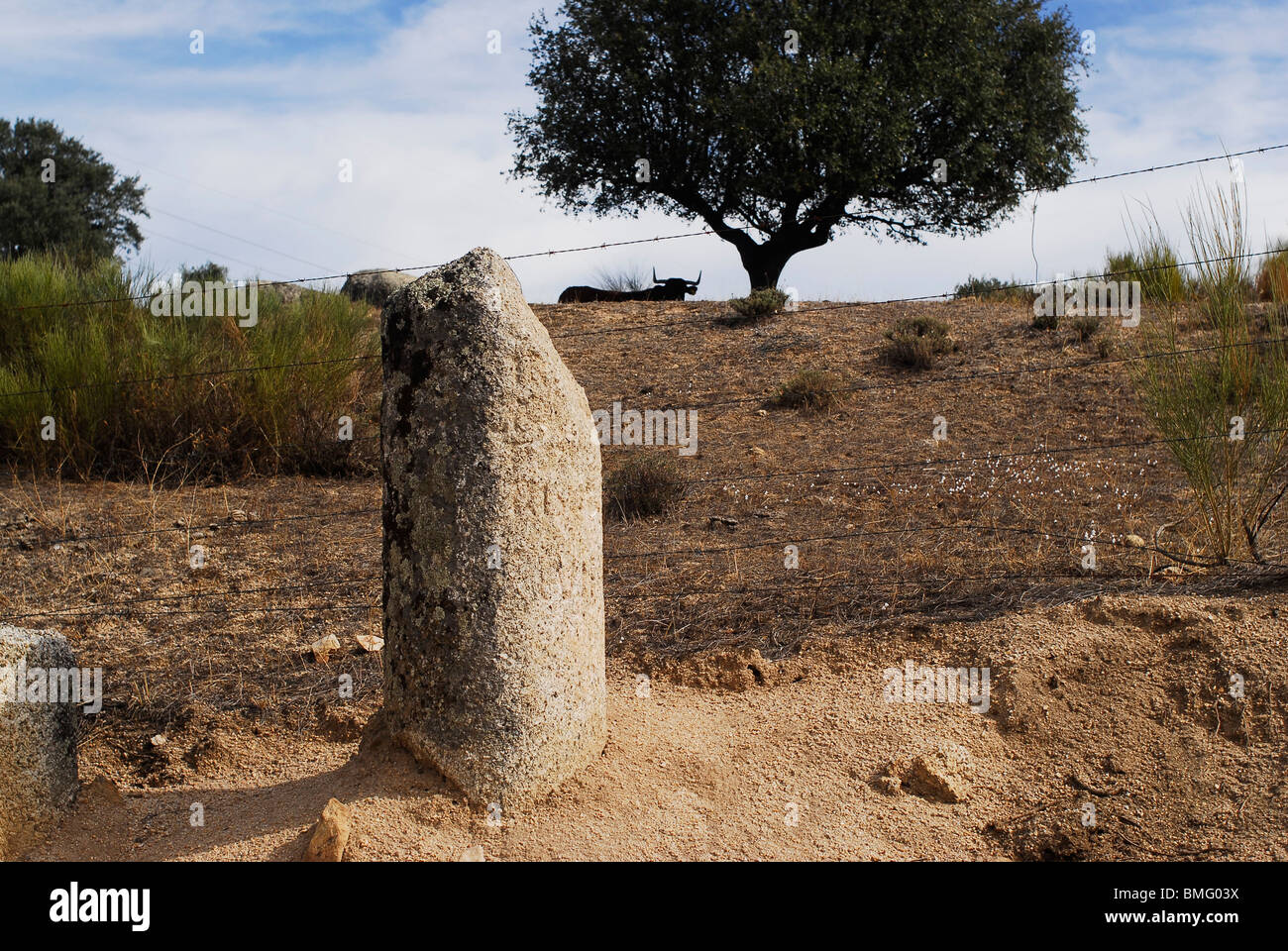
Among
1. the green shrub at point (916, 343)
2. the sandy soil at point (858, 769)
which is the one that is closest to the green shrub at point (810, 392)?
the green shrub at point (916, 343)

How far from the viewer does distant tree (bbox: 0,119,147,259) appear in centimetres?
2441

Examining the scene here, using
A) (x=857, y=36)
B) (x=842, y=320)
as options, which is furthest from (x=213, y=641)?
(x=857, y=36)

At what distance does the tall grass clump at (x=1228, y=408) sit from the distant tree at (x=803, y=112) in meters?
9.11

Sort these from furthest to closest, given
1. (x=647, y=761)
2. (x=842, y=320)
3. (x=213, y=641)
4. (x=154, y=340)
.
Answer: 1. (x=842, y=320)
2. (x=154, y=340)
3. (x=213, y=641)
4. (x=647, y=761)

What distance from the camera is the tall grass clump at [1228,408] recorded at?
17.5ft

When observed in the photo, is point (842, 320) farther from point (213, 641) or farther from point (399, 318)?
point (399, 318)

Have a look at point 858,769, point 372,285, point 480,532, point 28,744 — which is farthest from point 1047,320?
point 372,285

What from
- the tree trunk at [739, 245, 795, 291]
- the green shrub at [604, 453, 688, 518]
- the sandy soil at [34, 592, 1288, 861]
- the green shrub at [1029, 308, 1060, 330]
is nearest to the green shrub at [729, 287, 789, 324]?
the green shrub at [1029, 308, 1060, 330]

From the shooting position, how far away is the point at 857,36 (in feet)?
48.8

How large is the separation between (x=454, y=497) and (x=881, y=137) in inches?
487

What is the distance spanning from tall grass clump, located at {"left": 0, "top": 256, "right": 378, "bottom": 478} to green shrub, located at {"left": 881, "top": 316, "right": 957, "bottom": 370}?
5013mm

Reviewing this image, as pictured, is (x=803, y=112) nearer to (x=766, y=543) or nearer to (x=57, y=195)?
(x=766, y=543)

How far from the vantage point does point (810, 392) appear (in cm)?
977

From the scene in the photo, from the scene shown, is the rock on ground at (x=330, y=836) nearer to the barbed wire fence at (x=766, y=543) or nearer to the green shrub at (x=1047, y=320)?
the barbed wire fence at (x=766, y=543)
